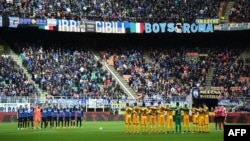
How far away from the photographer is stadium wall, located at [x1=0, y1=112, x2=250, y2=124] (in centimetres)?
4656

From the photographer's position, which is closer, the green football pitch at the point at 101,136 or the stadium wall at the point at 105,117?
the green football pitch at the point at 101,136

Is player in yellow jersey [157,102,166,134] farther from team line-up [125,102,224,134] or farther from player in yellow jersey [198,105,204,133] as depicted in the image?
player in yellow jersey [198,105,204,133]

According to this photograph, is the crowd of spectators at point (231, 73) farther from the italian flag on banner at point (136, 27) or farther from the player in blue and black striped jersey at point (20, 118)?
the player in blue and black striped jersey at point (20, 118)

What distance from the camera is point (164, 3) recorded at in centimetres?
6256

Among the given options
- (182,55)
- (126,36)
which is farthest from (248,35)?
(126,36)

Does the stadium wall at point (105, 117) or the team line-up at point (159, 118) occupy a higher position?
the team line-up at point (159, 118)

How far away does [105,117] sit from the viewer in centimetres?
5066

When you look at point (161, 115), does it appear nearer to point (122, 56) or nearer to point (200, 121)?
point (200, 121)

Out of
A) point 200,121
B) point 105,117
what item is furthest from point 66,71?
point 200,121

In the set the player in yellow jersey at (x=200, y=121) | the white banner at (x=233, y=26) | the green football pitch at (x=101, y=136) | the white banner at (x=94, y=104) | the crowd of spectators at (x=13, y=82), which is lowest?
the green football pitch at (x=101, y=136)

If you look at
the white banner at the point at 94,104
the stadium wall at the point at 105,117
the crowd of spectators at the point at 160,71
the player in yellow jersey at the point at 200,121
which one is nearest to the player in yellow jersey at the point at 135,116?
the player in yellow jersey at the point at 200,121

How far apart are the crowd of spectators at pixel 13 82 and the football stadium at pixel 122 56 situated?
9 centimetres

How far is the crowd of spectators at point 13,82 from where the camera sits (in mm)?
49969

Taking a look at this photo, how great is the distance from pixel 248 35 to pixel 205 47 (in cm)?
489
